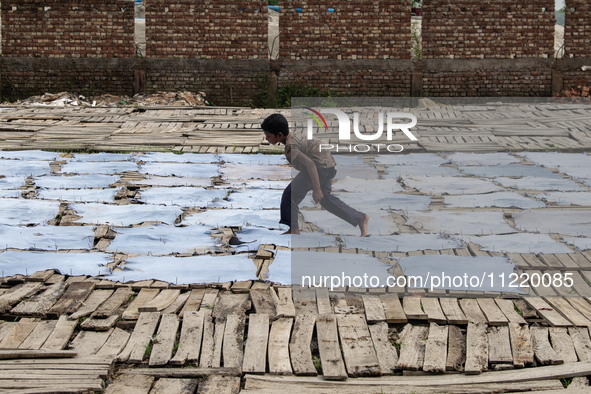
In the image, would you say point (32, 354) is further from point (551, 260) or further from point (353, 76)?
point (353, 76)

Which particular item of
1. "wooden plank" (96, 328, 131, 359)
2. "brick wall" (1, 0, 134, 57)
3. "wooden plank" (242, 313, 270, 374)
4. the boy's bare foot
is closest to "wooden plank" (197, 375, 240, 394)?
"wooden plank" (242, 313, 270, 374)

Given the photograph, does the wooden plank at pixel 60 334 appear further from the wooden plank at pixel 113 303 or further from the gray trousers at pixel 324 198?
the gray trousers at pixel 324 198

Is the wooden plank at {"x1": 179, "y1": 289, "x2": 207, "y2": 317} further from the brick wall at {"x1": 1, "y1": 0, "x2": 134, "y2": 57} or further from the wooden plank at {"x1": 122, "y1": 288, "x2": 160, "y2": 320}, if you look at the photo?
the brick wall at {"x1": 1, "y1": 0, "x2": 134, "y2": 57}

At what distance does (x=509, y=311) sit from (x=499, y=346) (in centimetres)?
46

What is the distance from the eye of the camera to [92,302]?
3781mm

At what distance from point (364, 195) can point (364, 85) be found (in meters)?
8.63

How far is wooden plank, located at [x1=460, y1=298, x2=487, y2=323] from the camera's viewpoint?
3.53 meters

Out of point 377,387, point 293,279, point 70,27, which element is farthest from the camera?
point 70,27

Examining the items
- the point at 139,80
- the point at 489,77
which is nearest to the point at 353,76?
the point at 489,77

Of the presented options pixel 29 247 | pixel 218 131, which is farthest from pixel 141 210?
pixel 218 131

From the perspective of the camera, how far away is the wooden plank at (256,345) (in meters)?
3.03

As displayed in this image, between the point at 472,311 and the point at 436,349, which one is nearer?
the point at 436,349

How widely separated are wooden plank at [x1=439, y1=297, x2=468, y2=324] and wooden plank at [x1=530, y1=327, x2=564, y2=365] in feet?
1.29

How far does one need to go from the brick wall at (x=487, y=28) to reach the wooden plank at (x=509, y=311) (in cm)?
1086
